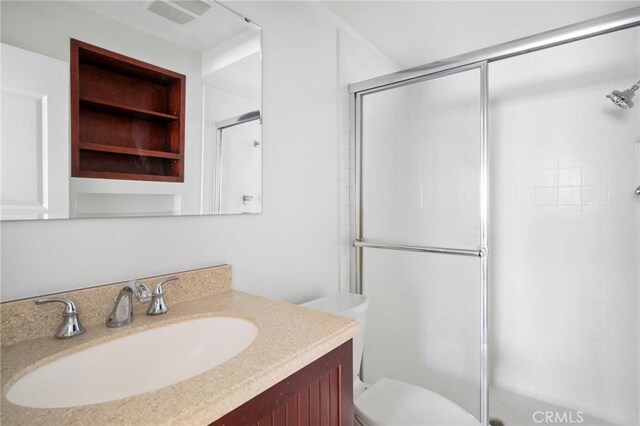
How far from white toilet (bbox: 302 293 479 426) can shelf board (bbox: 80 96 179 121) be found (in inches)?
36.6

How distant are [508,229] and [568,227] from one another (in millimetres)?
314

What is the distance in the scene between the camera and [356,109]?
1.87 m

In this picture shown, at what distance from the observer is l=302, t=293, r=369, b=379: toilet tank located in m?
1.36

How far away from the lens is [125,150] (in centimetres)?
94

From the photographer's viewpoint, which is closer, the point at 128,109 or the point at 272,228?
the point at 128,109

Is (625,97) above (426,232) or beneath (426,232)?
above

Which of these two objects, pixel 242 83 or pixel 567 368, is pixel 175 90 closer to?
pixel 242 83

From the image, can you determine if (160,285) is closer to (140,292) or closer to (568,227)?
(140,292)

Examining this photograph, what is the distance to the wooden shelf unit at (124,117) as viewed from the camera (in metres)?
0.85

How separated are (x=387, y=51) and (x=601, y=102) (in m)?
1.26

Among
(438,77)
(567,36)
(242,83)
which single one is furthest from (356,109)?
(567,36)

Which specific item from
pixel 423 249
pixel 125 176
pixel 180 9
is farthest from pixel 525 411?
pixel 180 9

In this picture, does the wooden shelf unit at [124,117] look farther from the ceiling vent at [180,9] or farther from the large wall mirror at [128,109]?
the ceiling vent at [180,9]

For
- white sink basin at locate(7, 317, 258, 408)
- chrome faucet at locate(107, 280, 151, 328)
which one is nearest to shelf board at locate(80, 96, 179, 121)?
chrome faucet at locate(107, 280, 151, 328)
